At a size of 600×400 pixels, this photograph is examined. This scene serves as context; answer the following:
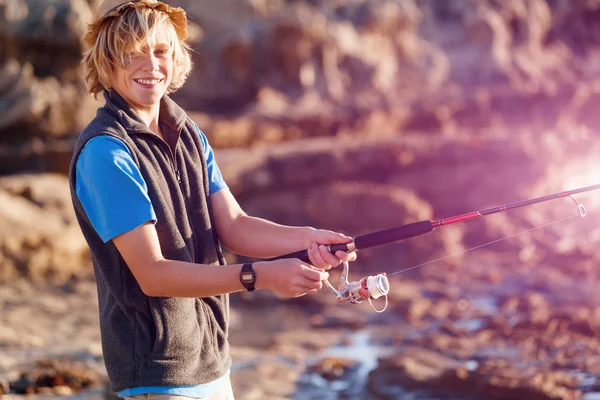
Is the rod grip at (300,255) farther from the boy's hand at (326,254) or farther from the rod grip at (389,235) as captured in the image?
the rod grip at (389,235)

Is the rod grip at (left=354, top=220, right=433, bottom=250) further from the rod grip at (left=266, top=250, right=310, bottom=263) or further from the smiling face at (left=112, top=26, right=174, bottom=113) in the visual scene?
the smiling face at (left=112, top=26, right=174, bottom=113)

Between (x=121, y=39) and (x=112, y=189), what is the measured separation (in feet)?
1.23

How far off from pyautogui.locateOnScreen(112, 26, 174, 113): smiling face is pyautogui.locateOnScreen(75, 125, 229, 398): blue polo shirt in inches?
7.0

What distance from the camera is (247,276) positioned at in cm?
176

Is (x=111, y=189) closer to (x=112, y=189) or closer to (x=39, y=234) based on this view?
(x=112, y=189)

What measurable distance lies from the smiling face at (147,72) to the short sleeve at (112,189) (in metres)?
0.18

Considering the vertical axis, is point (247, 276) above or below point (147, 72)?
below

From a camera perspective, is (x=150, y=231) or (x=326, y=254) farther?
Answer: (x=326, y=254)

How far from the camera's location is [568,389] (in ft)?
18.2

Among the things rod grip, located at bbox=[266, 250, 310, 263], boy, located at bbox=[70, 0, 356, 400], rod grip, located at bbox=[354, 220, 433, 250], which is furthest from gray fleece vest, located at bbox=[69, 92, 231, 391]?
rod grip, located at bbox=[354, 220, 433, 250]

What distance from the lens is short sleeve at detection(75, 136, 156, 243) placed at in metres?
1.69

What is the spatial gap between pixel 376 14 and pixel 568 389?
568 inches

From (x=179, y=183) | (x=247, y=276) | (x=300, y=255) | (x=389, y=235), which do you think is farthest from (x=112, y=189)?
(x=389, y=235)

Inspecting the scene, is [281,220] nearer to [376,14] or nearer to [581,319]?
[581,319]
